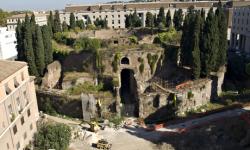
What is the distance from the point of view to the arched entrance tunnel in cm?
4258

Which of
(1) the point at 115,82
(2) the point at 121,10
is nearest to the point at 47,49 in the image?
(1) the point at 115,82

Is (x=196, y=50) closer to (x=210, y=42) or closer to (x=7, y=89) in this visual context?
(x=210, y=42)

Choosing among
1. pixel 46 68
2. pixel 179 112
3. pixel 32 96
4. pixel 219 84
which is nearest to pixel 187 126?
pixel 179 112

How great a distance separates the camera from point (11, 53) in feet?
235

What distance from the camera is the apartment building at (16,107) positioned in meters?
29.7

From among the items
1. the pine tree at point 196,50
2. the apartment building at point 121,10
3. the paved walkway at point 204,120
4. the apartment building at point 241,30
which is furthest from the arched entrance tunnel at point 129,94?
the apartment building at point 121,10

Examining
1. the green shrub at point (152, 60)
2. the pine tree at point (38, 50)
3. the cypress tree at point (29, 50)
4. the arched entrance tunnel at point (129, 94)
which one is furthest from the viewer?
the pine tree at point (38, 50)

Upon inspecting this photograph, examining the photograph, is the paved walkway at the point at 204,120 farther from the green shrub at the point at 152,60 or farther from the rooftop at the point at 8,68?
the rooftop at the point at 8,68

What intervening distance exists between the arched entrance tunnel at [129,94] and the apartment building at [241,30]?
33250mm

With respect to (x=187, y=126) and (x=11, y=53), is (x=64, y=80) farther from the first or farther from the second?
(x=11, y=53)

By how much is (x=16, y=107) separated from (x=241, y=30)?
5835cm

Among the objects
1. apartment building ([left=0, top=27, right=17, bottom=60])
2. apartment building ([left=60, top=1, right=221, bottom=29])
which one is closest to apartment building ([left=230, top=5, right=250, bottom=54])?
apartment building ([left=60, top=1, right=221, bottom=29])

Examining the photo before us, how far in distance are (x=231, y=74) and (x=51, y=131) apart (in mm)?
34916

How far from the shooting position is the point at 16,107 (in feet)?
107
